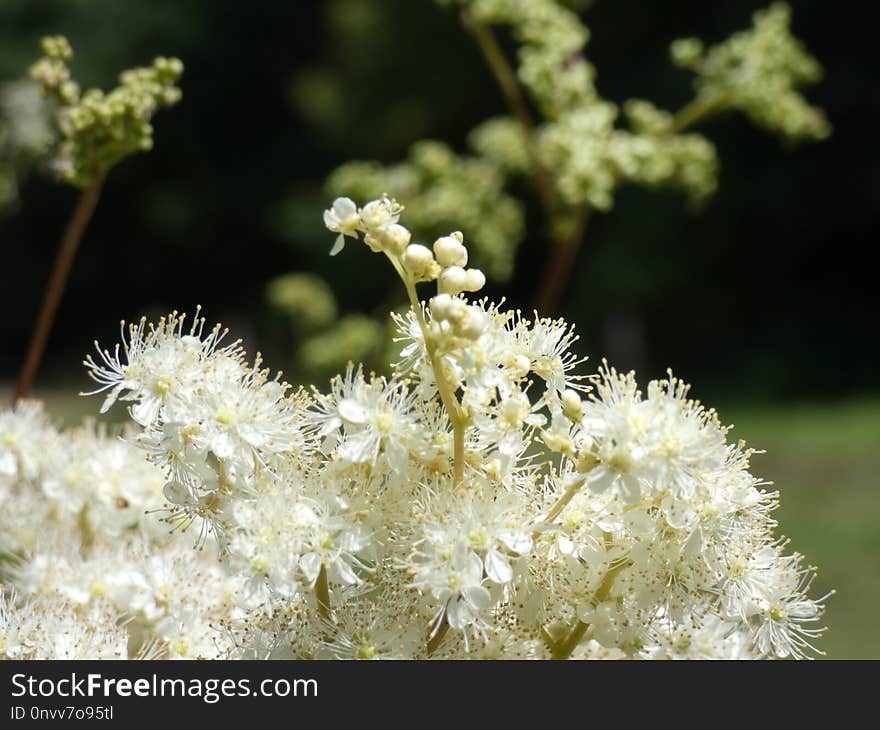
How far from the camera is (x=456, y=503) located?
3.38ft

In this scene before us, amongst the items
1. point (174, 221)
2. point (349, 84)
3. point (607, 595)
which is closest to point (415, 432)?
point (607, 595)

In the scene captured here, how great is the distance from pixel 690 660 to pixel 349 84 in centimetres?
1660

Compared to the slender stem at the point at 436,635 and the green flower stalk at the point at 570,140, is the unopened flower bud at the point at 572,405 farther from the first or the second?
the green flower stalk at the point at 570,140

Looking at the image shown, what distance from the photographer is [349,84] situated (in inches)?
667

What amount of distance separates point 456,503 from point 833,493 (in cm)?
681

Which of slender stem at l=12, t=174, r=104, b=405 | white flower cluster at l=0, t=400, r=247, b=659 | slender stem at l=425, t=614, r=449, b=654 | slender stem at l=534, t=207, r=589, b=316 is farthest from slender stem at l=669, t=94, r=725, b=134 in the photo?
slender stem at l=425, t=614, r=449, b=654

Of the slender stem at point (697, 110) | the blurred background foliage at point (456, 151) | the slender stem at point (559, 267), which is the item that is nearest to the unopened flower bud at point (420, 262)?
the slender stem at point (559, 267)

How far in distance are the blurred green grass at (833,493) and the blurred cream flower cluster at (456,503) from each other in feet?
7.67

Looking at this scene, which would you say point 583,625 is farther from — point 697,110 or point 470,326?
point 697,110

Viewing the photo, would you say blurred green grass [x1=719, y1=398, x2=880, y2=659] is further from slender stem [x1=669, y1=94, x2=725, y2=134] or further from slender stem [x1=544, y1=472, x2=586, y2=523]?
slender stem [x1=544, y1=472, x2=586, y2=523]

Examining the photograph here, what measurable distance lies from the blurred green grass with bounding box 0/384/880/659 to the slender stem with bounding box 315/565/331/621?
2372mm

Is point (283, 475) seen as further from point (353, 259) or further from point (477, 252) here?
point (353, 259)
